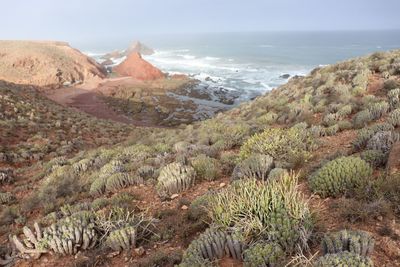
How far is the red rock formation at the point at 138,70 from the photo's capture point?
2287 inches

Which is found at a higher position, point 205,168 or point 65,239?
point 205,168

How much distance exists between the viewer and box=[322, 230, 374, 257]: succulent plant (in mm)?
3244

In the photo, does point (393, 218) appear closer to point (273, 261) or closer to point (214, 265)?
point (273, 261)

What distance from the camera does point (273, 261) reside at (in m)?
3.39

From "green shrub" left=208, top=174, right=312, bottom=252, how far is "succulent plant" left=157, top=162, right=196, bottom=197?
9.03 feet

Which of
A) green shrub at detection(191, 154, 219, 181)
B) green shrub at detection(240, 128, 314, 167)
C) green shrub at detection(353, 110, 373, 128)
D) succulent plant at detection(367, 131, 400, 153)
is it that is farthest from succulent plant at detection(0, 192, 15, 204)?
green shrub at detection(353, 110, 373, 128)

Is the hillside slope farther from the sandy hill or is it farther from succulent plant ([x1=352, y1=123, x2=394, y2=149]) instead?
the sandy hill

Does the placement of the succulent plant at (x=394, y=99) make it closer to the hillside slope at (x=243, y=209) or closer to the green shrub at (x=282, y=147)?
the hillside slope at (x=243, y=209)

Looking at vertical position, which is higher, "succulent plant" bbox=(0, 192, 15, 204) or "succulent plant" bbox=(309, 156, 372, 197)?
"succulent plant" bbox=(309, 156, 372, 197)

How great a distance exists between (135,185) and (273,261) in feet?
16.7

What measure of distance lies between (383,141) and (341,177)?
1810 mm

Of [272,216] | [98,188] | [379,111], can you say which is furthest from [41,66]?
[272,216]

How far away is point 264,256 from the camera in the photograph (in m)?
3.43

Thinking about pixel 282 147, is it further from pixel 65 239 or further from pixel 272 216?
pixel 65 239
